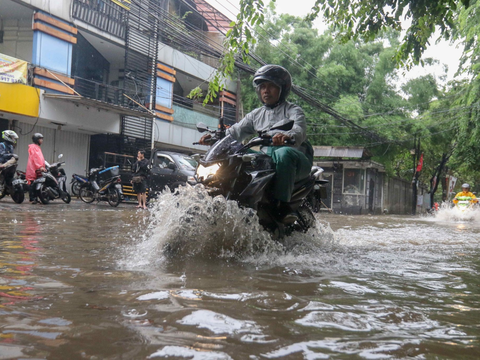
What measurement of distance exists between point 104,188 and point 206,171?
32.8 feet

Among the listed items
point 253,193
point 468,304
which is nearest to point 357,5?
point 253,193

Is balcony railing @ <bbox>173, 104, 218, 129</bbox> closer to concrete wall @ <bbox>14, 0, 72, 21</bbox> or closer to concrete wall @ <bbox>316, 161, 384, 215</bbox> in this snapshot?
concrete wall @ <bbox>316, 161, 384, 215</bbox>

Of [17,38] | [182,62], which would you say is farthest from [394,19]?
[182,62]

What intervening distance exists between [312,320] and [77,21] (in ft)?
58.0

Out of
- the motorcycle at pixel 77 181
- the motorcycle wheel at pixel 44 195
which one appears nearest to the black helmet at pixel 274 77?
the motorcycle wheel at pixel 44 195

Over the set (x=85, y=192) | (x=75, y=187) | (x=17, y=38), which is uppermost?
(x=17, y=38)

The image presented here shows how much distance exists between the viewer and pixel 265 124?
444 centimetres

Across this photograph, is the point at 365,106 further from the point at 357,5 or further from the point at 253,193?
the point at 253,193

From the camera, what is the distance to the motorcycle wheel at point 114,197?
13.0 metres

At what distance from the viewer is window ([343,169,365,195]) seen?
25.1 m

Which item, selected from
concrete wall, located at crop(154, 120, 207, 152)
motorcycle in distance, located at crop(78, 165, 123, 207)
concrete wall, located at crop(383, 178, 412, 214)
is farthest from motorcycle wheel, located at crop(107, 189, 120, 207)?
concrete wall, located at crop(383, 178, 412, 214)

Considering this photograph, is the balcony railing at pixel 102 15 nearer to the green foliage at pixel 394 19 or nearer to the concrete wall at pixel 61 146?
the concrete wall at pixel 61 146

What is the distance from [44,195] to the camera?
11133mm

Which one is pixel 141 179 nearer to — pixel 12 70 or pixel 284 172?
pixel 12 70
